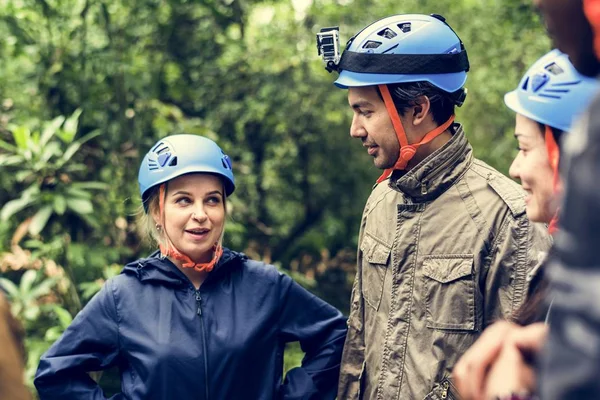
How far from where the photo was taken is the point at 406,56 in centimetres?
336

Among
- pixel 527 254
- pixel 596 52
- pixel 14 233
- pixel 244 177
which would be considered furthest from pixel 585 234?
pixel 244 177

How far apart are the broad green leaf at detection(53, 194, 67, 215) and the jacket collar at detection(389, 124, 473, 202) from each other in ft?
8.93

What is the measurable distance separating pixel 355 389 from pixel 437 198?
0.93 m

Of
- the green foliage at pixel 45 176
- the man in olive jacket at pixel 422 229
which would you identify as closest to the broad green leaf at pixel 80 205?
the green foliage at pixel 45 176

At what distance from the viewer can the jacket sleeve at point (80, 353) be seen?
347 cm

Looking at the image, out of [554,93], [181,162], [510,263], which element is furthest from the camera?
[181,162]

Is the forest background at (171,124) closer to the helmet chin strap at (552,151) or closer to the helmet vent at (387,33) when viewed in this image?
the helmet vent at (387,33)

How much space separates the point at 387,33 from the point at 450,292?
1.15 metres

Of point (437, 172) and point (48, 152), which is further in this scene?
point (48, 152)

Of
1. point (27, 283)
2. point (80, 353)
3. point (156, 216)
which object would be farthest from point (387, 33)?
point (27, 283)

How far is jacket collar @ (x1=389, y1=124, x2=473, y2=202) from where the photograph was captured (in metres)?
3.27

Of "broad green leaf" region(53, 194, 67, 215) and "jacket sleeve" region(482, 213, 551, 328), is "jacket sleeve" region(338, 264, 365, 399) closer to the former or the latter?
Result: "jacket sleeve" region(482, 213, 551, 328)

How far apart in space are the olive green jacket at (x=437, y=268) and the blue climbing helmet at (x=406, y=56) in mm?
268

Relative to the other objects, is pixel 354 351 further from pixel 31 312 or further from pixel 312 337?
pixel 31 312
